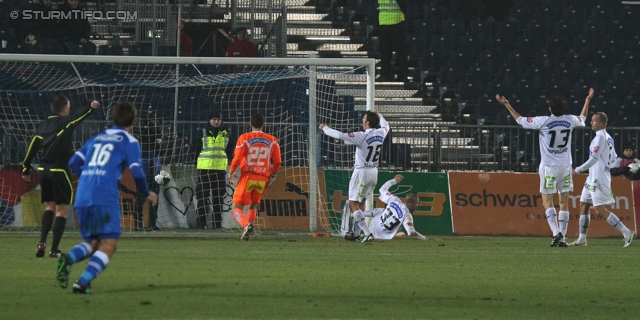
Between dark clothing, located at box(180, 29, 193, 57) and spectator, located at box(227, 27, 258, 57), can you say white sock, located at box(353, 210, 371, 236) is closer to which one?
spectator, located at box(227, 27, 258, 57)

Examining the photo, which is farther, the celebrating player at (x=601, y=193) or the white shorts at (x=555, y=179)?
the celebrating player at (x=601, y=193)

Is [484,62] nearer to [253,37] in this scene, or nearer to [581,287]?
[253,37]

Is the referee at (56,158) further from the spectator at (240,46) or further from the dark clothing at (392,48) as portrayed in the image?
the dark clothing at (392,48)

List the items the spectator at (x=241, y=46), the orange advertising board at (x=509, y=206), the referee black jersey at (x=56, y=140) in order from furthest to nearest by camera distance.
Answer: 1. the spectator at (x=241, y=46)
2. the orange advertising board at (x=509, y=206)
3. the referee black jersey at (x=56, y=140)

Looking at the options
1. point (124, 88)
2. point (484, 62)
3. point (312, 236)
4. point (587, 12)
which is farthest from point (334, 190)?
point (587, 12)

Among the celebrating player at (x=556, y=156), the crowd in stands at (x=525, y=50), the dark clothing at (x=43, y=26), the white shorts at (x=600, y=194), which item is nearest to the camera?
the celebrating player at (x=556, y=156)

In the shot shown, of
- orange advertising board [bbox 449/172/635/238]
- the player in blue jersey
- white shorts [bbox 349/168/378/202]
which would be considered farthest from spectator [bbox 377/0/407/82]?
the player in blue jersey

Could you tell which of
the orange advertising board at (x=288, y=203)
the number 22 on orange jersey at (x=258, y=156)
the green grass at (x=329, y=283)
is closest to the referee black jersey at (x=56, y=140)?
the green grass at (x=329, y=283)

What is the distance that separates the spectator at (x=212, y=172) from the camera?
17.5 metres

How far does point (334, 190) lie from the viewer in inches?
704

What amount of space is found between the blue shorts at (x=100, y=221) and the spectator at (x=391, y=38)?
17.3 m

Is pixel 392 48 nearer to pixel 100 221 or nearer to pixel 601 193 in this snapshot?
pixel 601 193

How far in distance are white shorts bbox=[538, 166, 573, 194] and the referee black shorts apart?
7265 mm

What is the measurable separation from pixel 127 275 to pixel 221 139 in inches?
334
